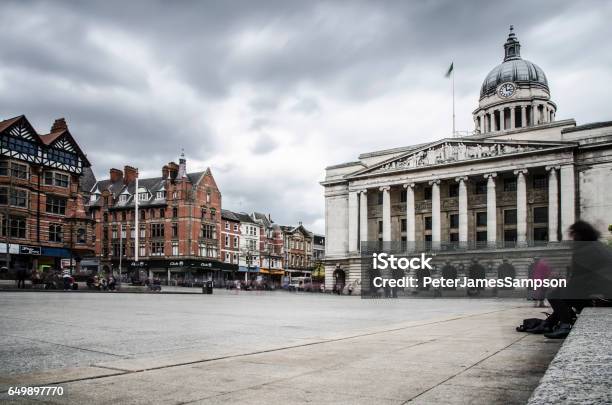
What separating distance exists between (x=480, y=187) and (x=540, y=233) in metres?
9.18

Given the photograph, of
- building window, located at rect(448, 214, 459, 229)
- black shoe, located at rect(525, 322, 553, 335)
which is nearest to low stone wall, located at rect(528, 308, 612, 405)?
black shoe, located at rect(525, 322, 553, 335)

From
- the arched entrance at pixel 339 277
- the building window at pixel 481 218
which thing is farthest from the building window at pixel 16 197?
the building window at pixel 481 218

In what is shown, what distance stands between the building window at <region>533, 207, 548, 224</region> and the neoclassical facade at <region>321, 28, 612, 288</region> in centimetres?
12

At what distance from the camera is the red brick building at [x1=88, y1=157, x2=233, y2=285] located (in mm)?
80812

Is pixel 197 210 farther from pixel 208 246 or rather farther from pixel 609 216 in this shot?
pixel 609 216

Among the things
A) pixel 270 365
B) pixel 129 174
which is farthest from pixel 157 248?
pixel 270 365

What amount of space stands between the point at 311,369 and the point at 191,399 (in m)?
1.97

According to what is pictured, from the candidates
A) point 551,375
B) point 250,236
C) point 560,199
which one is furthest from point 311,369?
point 250,236

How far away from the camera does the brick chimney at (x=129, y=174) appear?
89.8 metres

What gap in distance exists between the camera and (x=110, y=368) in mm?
5973

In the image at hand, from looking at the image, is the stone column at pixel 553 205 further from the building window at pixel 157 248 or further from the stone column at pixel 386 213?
the building window at pixel 157 248

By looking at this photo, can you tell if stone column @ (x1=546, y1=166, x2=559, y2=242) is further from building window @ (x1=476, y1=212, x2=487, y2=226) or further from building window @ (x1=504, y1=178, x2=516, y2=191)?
building window @ (x1=476, y1=212, x2=487, y2=226)

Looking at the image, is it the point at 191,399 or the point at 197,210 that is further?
the point at 197,210

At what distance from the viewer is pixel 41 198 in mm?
53344
